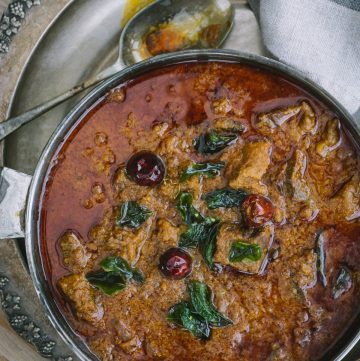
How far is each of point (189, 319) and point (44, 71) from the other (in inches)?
55.0

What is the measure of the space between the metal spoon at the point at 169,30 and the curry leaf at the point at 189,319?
113 cm

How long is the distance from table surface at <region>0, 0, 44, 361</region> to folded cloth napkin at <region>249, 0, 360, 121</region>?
6.40 ft

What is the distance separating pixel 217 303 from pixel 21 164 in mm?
1206

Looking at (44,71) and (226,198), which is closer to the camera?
(226,198)

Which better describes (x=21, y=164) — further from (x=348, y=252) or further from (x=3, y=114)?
(x=348, y=252)

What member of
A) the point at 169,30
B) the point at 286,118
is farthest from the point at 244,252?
the point at 169,30

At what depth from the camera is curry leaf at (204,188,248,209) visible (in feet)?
8.63

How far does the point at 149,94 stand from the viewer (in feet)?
8.82

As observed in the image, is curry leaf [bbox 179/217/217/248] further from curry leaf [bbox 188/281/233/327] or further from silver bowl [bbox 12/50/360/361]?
silver bowl [bbox 12/50/360/361]

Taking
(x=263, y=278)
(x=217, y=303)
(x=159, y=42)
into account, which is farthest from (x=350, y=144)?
(x=159, y=42)

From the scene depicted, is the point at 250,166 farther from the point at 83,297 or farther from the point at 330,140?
the point at 83,297

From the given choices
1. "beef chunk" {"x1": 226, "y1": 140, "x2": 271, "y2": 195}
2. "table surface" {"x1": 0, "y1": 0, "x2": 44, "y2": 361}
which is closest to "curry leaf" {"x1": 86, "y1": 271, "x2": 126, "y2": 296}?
"beef chunk" {"x1": 226, "y1": 140, "x2": 271, "y2": 195}

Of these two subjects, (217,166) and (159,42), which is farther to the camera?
(159,42)

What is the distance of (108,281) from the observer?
2678mm
